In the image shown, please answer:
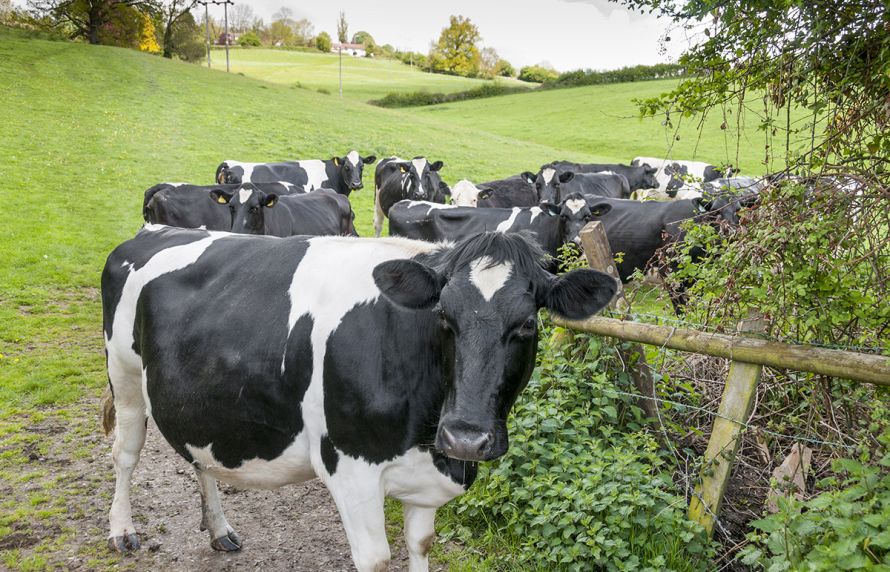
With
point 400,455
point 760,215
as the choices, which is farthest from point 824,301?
point 400,455

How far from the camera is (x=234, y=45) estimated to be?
107 meters

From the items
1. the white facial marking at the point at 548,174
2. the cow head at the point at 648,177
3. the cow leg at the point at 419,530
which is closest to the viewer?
the cow leg at the point at 419,530

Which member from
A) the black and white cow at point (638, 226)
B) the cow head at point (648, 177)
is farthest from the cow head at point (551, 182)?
the cow head at point (648, 177)

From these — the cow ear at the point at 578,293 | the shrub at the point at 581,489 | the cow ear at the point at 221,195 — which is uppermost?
the cow ear at the point at 578,293

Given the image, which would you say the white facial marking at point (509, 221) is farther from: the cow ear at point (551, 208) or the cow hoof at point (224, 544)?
the cow hoof at point (224, 544)

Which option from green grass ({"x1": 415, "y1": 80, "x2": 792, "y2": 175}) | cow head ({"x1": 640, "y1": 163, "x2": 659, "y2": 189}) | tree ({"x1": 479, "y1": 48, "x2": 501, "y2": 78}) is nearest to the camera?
cow head ({"x1": 640, "y1": 163, "x2": 659, "y2": 189})

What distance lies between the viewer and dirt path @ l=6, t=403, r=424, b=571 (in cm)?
448

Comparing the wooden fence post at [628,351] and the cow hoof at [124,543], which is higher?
the wooden fence post at [628,351]

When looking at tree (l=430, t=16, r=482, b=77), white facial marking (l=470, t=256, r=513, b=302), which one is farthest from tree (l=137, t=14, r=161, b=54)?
white facial marking (l=470, t=256, r=513, b=302)

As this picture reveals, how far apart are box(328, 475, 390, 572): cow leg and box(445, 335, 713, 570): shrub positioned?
124cm

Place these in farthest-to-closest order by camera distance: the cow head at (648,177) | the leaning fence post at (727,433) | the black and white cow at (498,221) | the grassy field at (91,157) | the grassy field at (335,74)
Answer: the grassy field at (335,74) → the cow head at (648,177) → the black and white cow at (498,221) → the grassy field at (91,157) → the leaning fence post at (727,433)

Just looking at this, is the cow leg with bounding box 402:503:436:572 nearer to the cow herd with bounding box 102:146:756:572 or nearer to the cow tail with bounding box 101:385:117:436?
the cow herd with bounding box 102:146:756:572

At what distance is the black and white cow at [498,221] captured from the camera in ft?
35.8

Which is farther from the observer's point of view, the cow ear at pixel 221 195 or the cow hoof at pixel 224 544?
the cow ear at pixel 221 195
